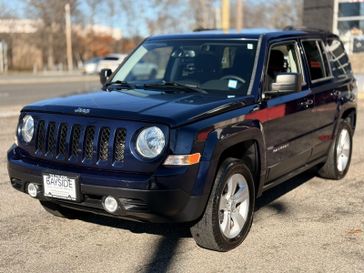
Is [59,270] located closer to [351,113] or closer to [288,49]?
[288,49]

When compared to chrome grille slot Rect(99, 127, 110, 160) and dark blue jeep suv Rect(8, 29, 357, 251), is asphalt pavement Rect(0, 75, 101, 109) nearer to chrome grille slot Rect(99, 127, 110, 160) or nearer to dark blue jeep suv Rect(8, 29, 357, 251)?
dark blue jeep suv Rect(8, 29, 357, 251)

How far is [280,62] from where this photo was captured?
540 centimetres

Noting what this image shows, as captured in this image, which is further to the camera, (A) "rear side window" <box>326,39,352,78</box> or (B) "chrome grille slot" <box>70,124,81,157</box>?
(A) "rear side window" <box>326,39,352,78</box>

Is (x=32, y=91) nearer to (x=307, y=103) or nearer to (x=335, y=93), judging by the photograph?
(x=335, y=93)

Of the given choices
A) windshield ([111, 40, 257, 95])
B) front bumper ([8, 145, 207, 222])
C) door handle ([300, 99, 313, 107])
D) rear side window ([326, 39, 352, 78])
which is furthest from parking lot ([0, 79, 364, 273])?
rear side window ([326, 39, 352, 78])

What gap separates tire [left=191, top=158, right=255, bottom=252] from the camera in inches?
160

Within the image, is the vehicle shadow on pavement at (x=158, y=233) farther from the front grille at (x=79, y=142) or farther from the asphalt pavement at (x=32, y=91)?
the asphalt pavement at (x=32, y=91)

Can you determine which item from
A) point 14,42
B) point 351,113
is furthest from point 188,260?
point 14,42

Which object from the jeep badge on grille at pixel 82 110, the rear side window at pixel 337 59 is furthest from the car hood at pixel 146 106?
the rear side window at pixel 337 59

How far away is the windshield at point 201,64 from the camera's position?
4.90 meters

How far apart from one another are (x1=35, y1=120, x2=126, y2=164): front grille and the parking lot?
813mm

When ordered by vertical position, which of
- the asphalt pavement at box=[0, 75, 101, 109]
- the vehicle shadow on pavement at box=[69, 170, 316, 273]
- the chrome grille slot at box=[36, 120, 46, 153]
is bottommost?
the asphalt pavement at box=[0, 75, 101, 109]

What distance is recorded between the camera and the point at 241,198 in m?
4.44

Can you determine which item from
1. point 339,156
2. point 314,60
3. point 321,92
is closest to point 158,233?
point 321,92
